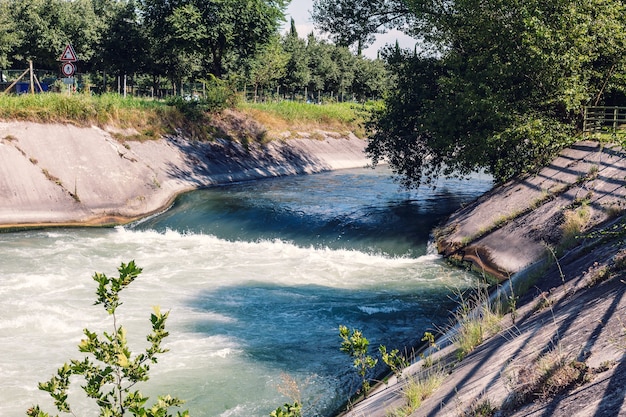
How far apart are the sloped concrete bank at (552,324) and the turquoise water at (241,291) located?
180 cm

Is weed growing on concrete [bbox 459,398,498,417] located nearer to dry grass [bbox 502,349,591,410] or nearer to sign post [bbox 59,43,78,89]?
dry grass [bbox 502,349,591,410]

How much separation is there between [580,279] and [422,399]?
3.65 meters

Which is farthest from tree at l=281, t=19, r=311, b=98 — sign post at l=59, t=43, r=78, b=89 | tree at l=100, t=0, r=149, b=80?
sign post at l=59, t=43, r=78, b=89

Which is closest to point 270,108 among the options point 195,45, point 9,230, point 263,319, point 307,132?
point 307,132

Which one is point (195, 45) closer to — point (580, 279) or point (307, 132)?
point (307, 132)

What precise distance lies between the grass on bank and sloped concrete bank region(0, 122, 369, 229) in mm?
671

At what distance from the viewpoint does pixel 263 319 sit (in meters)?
12.8

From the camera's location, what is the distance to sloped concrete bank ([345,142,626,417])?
5180 mm

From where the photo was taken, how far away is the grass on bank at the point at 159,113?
25.9m

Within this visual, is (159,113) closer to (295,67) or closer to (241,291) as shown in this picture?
(241,291)

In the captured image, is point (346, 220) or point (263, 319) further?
point (346, 220)

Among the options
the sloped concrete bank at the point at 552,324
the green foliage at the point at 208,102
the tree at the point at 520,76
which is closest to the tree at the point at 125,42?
the green foliage at the point at 208,102

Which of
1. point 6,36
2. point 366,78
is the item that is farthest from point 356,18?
point 366,78

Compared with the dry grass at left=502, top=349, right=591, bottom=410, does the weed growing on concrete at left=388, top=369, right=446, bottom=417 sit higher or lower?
lower
